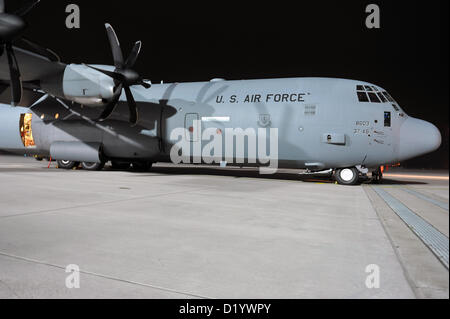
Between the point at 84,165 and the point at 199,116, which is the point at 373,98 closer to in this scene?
the point at 199,116

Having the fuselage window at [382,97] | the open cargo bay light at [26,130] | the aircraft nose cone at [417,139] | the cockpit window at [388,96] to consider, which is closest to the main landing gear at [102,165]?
the open cargo bay light at [26,130]

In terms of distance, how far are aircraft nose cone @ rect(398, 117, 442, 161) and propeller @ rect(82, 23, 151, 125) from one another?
12193 millimetres

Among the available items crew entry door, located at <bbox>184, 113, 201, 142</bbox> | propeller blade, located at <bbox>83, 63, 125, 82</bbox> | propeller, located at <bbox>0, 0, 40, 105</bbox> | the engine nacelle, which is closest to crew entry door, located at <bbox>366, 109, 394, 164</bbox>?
crew entry door, located at <bbox>184, 113, 201, 142</bbox>

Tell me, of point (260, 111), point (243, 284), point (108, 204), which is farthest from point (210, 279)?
point (260, 111)

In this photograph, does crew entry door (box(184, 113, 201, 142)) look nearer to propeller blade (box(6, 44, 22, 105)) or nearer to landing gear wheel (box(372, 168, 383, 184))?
propeller blade (box(6, 44, 22, 105))

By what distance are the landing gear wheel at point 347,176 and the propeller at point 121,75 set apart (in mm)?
10011

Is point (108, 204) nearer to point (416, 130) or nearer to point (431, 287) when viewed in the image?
point (431, 287)

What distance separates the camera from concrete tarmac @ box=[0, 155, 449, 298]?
338 centimetres

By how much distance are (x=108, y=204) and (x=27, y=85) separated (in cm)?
1293

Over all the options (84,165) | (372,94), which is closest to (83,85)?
(84,165)

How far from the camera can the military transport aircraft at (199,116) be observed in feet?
47.5

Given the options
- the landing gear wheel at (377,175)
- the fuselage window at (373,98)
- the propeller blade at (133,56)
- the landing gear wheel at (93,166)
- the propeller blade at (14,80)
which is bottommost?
the landing gear wheel at (377,175)

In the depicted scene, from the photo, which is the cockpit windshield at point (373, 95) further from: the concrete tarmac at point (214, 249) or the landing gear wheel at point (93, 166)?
the landing gear wheel at point (93, 166)

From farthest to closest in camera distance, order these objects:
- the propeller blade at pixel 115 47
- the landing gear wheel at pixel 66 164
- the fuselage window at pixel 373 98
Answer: the landing gear wheel at pixel 66 164 < the propeller blade at pixel 115 47 < the fuselage window at pixel 373 98
